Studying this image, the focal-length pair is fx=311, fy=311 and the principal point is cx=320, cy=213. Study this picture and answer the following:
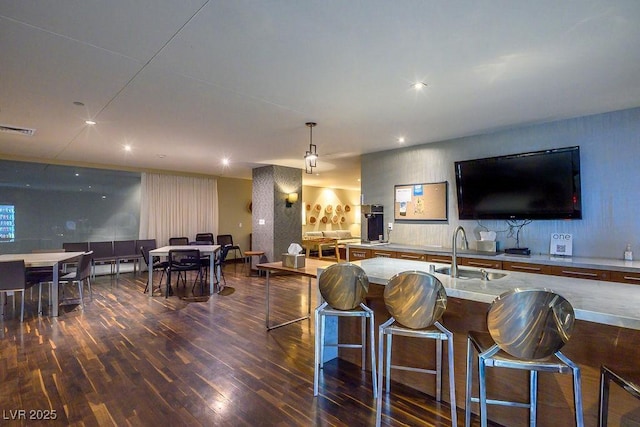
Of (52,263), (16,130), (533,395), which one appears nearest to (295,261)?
(533,395)

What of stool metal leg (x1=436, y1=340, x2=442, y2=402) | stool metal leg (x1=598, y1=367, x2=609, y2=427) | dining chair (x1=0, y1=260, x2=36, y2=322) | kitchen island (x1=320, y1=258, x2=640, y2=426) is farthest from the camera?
dining chair (x1=0, y1=260, x2=36, y2=322)

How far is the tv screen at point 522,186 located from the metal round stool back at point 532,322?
2963 mm

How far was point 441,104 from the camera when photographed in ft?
10.9

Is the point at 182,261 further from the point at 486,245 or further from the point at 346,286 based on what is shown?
the point at 486,245

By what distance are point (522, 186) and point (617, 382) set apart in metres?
3.22

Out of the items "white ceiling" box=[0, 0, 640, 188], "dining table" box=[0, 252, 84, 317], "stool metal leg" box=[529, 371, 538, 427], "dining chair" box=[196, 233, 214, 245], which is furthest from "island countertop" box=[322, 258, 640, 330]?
"dining chair" box=[196, 233, 214, 245]

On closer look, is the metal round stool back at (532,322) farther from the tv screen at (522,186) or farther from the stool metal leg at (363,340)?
the tv screen at (522,186)

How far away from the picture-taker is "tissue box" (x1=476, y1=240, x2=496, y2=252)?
13.8ft

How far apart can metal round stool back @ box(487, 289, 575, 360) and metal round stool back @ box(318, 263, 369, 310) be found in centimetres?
94

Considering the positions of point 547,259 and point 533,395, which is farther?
point 547,259

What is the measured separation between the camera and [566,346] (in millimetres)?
1755

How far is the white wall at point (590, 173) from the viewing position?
3422 millimetres

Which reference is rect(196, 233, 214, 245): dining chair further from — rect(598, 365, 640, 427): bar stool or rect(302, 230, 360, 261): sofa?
rect(598, 365, 640, 427): bar stool

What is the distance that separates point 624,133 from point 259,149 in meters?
4.91
